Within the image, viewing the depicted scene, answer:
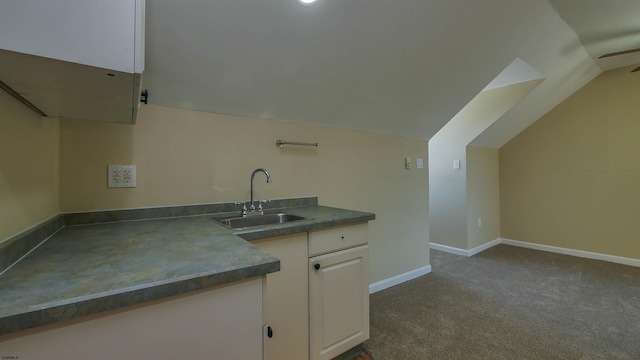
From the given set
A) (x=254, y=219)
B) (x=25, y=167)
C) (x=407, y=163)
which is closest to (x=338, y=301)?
(x=254, y=219)

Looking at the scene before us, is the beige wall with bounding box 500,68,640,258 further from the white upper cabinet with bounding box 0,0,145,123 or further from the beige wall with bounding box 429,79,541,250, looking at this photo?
the white upper cabinet with bounding box 0,0,145,123

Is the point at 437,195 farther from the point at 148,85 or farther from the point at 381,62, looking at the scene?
the point at 148,85

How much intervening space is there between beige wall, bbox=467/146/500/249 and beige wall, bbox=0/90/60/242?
402 cm

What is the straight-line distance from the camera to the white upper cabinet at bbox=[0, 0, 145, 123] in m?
0.51

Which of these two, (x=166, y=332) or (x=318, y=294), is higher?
(x=166, y=332)

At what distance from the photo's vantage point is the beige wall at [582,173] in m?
3.25

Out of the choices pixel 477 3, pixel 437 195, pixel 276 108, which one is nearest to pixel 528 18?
pixel 477 3

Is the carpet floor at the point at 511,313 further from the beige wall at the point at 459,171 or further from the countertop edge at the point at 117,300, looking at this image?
the countertop edge at the point at 117,300

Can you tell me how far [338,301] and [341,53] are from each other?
1.48m

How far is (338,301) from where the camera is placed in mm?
1524

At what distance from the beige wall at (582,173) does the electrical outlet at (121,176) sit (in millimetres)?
4831

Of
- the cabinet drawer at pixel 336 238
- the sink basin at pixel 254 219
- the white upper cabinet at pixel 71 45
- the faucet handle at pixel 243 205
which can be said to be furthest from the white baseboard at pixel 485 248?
the white upper cabinet at pixel 71 45

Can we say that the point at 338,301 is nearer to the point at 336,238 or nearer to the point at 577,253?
the point at 336,238

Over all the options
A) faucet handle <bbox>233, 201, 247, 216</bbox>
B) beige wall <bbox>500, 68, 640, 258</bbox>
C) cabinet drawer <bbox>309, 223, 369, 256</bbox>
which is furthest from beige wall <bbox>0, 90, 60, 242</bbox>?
beige wall <bbox>500, 68, 640, 258</bbox>
